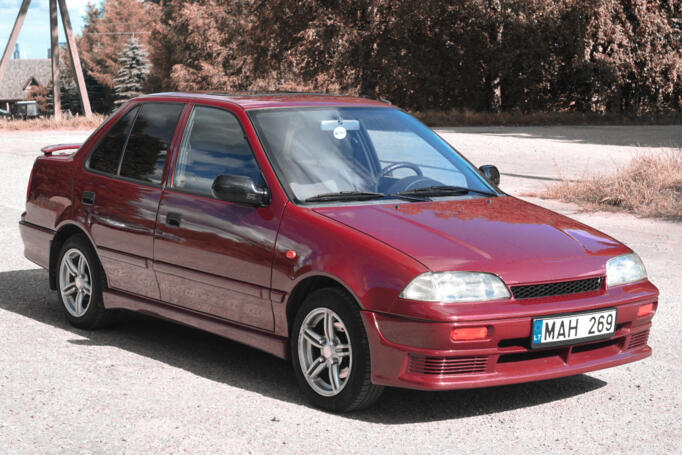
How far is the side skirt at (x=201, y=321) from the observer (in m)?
5.16

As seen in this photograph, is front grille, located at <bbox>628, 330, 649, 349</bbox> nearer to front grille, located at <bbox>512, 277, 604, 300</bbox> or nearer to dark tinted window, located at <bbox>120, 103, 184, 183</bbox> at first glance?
front grille, located at <bbox>512, 277, 604, 300</bbox>

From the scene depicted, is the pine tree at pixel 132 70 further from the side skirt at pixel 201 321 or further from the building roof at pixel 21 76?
the side skirt at pixel 201 321

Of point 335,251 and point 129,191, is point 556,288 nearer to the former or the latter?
point 335,251

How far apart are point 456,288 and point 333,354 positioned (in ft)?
2.46

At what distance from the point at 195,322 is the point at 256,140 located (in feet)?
3.69

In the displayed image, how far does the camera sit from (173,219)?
5676 millimetres

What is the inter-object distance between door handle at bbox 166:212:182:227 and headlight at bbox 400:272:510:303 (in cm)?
175

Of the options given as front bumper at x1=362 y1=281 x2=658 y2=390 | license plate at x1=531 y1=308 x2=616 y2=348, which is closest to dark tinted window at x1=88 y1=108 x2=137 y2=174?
front bumper at x1=362 y1=281 x2=658 y2=390

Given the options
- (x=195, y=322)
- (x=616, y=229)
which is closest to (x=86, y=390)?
(x=195, y=322)

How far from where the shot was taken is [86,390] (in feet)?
17.2

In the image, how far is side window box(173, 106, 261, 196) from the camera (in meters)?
5.55

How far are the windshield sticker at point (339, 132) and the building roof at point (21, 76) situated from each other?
138173 mm

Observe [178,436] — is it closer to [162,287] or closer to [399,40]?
[162,287]

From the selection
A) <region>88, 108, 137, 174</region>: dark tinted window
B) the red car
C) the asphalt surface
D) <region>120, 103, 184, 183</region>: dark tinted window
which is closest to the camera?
the asphalt surface
